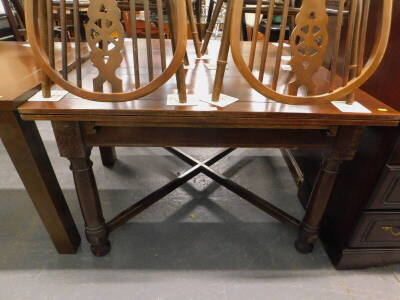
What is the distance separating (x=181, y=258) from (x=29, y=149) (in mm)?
724

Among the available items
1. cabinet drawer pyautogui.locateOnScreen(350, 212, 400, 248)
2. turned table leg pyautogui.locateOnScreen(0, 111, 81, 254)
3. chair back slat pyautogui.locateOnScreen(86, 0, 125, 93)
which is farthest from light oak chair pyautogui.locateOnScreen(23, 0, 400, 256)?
cabinet drawer pyautogui.locateOnScreen(350, 212, 400, 248)

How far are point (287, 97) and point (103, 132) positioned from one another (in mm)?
539

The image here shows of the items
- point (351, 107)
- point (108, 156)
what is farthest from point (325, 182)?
point (108, 156)

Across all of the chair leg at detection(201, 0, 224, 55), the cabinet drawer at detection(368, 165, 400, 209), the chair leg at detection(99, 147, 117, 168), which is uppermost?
the chair leg at detection(201, 0, 224, 55)

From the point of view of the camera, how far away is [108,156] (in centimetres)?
166

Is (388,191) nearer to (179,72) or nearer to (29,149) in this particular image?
(179,72)

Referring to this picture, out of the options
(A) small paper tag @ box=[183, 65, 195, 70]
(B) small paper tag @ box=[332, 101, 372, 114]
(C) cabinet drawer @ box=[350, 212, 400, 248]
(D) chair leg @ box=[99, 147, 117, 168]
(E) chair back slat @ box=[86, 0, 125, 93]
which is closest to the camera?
(E) chair back slat @ box=[86, 0, 125, 93]

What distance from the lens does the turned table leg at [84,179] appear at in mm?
766

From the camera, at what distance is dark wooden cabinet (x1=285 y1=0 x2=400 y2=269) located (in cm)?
80

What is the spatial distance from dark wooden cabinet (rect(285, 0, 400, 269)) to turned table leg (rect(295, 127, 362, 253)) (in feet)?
0.32

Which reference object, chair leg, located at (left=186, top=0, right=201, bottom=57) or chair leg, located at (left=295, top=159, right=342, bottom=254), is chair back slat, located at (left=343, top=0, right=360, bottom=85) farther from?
chair leg, located at (left=186, top=0, right=201, bottom=57)

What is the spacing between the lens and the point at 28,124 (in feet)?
2.62

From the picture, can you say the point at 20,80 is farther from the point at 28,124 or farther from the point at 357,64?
the point at 357,64

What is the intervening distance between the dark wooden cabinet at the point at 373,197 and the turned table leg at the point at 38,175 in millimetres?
1105
